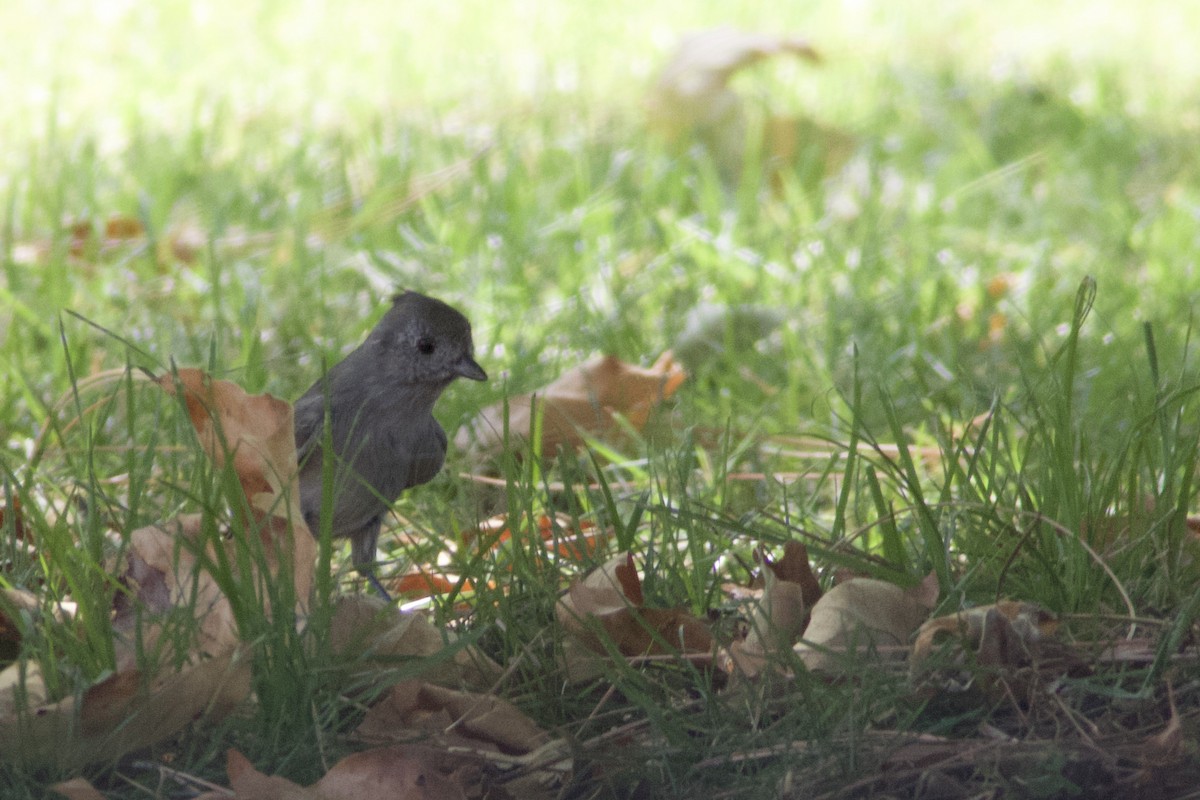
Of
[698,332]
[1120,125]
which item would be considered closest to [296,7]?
[1120,125]

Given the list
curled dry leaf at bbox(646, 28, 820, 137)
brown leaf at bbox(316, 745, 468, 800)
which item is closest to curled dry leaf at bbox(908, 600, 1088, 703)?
brown leaf at bbox(316, 745, 468, 800)

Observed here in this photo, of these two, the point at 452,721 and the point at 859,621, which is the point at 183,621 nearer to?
the point at 452,721

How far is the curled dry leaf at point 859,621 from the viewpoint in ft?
6.77

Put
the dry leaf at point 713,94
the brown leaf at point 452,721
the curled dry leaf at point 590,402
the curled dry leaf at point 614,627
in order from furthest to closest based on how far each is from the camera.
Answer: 1. the dry leaf at point 713,94
2. the curled dry leaf at point 590,402
3. the curled dry leaf at point 614,627
4. the brown leaf at point 452,721

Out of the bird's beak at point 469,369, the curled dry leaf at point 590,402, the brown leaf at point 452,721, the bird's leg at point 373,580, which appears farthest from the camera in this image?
the curled dry leaf at point 590,402

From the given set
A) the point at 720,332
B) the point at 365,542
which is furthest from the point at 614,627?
the point at 720,332

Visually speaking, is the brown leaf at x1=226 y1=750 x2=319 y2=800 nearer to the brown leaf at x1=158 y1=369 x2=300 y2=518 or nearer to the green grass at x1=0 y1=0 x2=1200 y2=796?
the green grass at x1=0 y1=0 x2=1200 y2=796

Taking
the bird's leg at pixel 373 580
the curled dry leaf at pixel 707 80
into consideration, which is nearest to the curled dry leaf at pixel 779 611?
the bird's leg at pixel 373 580

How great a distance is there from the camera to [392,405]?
114 inches

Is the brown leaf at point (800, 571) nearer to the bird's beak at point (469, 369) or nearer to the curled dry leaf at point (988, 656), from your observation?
the curled dry leaf at point (988, 656)

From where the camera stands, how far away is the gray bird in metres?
2.79

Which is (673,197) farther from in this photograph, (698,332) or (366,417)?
(366,417)

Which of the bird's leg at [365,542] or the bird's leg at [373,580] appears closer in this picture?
the bird's leg at [373,580]

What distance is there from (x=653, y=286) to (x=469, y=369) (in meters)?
1.42
